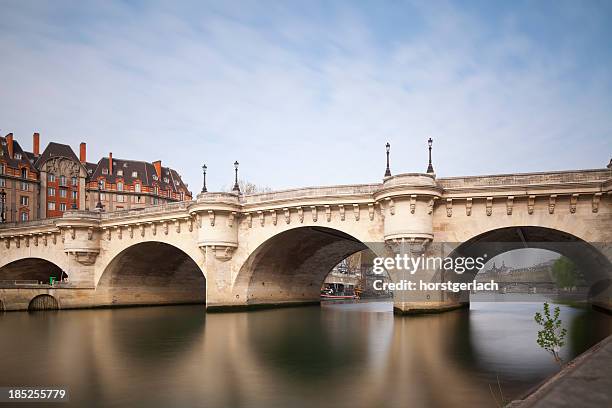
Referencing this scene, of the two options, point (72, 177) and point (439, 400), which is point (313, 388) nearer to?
point (439, 400)

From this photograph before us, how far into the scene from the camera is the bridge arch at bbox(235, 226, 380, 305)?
118 ft

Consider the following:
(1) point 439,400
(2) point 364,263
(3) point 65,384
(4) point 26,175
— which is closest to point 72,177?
(4) point 26,175

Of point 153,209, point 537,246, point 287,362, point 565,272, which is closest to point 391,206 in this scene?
point 287,362

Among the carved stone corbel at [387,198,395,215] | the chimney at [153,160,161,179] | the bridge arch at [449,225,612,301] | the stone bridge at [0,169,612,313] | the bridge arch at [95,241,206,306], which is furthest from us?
the chimney at [153,160,161,179]

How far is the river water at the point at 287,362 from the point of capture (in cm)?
1209

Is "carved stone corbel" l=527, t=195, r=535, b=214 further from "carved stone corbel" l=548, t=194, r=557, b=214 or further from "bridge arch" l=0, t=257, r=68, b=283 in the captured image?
"bridge arch" l=0, t=257, r=68, b=283

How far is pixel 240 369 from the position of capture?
15.7m

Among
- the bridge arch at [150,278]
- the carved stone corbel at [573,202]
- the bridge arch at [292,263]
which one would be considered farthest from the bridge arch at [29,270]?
the carved stone corbel at [573,202]

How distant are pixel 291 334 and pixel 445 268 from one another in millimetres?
10510

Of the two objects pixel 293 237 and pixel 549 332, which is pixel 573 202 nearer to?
pixel 549 332

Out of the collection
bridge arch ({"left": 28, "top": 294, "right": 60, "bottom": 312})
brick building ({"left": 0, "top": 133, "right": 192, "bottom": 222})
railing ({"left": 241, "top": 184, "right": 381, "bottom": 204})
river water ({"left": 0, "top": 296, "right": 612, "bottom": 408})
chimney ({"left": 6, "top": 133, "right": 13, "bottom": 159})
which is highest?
chimney ({"left": 6, "top": 133, "right": 13, "bottom": 159})

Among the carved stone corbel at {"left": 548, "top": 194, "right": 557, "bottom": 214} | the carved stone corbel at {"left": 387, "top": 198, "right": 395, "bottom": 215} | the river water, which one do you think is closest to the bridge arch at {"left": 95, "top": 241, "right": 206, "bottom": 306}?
the river water

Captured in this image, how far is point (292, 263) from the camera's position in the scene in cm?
4144

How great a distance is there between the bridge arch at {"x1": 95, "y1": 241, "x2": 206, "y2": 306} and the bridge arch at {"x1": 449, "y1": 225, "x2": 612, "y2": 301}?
22.4 m
